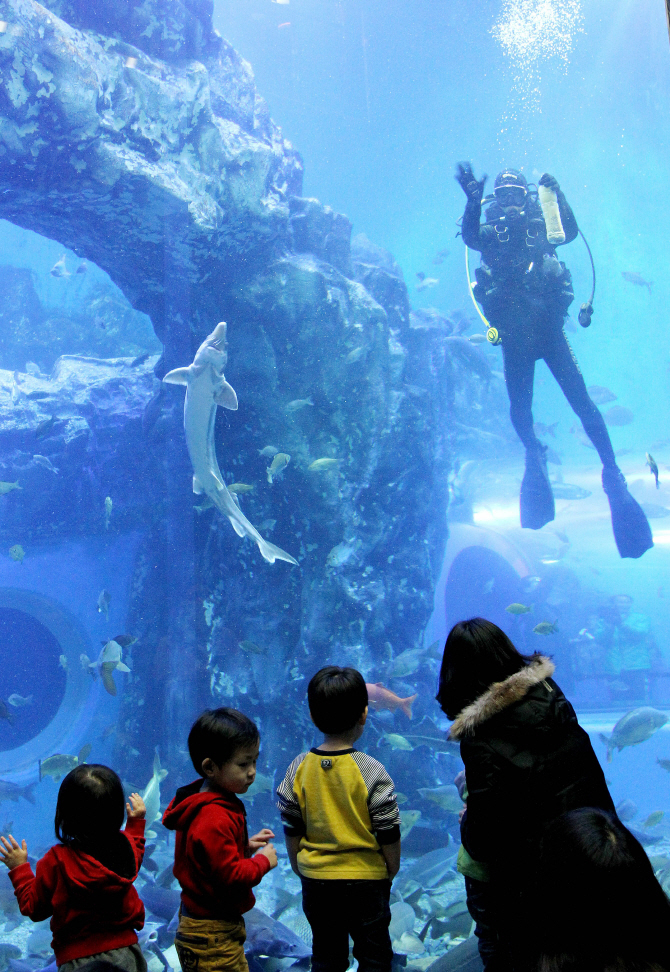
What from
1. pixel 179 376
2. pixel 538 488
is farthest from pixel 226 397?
pixel 538 488

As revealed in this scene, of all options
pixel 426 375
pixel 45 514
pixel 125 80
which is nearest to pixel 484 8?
pixel 426 375

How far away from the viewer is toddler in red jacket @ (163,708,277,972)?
1.65m

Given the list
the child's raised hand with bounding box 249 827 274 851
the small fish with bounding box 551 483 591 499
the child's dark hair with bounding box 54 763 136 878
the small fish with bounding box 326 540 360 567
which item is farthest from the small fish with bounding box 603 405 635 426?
the child's dark hair with bounding box 54 763 136 878

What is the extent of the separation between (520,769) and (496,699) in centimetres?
19

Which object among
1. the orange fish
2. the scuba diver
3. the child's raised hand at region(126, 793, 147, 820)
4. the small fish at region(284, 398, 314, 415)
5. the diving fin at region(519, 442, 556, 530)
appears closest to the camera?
the child's raised hand at region(126, 793, 147, 820)

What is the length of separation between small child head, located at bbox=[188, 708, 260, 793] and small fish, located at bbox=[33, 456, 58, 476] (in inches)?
396

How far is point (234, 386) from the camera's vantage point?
8867mm

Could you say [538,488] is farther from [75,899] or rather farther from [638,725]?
[75,899]

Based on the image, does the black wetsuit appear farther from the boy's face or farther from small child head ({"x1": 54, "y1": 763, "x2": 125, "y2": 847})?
small child head ({"x1": 54, "y1": 763, "x2": 125, "y2": 847})

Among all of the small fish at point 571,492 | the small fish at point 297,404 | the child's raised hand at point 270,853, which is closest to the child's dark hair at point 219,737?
the child's raised hand at point 270,853

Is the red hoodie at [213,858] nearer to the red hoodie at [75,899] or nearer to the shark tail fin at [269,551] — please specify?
the red hoodie at [75,899]

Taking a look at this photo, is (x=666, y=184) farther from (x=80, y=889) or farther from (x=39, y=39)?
(x=80, y=889)

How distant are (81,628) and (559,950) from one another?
36.8 feet

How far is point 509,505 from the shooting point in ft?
63.4
